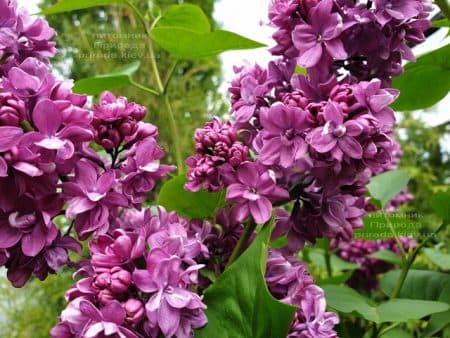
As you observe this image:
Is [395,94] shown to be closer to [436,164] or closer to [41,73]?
[41,73]

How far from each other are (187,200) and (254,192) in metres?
0.11

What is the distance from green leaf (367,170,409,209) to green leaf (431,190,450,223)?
0.19 m

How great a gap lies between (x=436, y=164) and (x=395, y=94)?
3276 millimetres

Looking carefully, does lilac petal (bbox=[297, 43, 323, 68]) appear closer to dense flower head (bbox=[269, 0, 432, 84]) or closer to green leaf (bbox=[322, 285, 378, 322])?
dense flower head (bbox=[269, 0, 432, 84])

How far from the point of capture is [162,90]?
0.72m

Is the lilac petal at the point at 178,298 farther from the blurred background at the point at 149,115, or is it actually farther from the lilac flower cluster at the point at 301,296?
the blurred background at the point at 149,115

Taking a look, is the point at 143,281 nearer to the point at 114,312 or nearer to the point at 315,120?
the point at 114,312

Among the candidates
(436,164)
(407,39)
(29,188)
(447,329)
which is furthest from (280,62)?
(436,164)

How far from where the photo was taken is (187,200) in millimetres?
542

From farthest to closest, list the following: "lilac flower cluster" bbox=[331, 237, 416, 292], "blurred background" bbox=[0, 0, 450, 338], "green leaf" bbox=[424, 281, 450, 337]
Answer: "blurred background" bbox=[0, 0, 450, 338]
"lilac flower cluster" bbox=[331, 237, 416, 292]
"green leaf" bbox=[424, 281, 450, 337]

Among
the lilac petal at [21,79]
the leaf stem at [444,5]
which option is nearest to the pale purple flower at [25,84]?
the lilac petal at [21,79]

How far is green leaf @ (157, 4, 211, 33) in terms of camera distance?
→ 74 cm

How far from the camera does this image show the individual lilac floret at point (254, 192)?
441 millimetres

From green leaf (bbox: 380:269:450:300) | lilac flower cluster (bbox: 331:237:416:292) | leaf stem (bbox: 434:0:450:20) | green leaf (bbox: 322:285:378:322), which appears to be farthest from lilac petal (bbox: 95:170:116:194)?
lilac flower cluster (bbox: 331:237:416:292)
